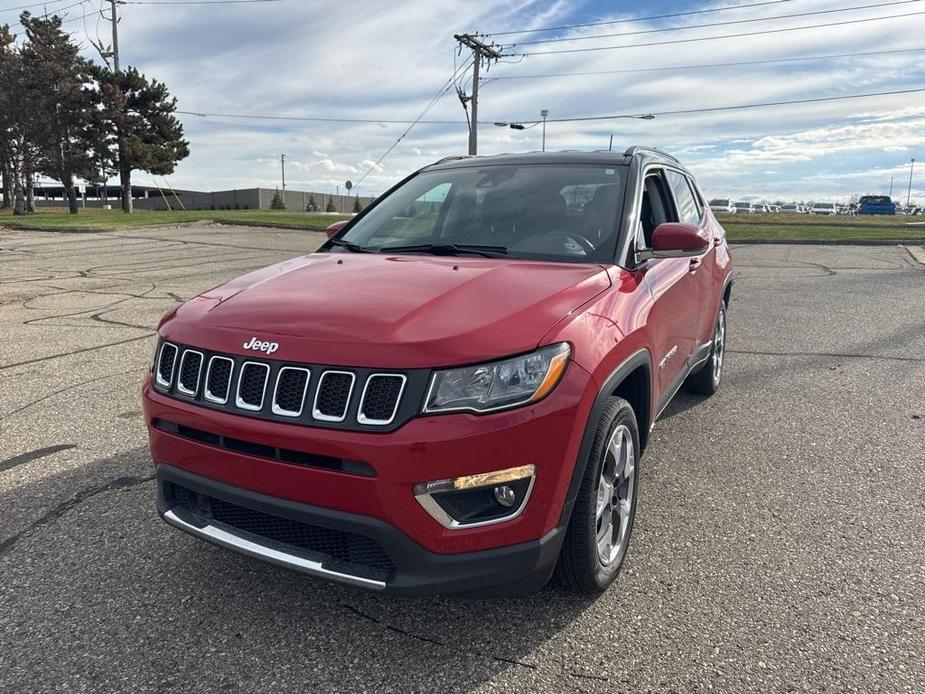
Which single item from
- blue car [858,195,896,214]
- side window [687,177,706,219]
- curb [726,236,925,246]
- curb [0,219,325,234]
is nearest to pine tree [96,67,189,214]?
curb [0,219,325,234]

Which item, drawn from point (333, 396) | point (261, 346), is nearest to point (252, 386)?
point (261, 346)

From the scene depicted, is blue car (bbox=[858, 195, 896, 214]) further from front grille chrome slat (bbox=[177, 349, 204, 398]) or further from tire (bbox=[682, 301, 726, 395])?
front grille chrome slat (bbox=[177, 349, 204, 398])

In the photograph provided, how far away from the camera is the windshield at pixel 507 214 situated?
3.34 m

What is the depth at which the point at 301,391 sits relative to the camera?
2230 millimetres

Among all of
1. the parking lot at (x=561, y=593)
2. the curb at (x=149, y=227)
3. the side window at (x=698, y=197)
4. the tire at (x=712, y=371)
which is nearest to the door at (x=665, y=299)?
the parking lot at (x=561, y=593)

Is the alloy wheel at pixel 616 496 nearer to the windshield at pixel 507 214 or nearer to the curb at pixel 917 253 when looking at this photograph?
the windshield at pixel 507 214

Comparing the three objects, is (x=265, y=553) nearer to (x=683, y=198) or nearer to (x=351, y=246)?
(x=351, y=246)

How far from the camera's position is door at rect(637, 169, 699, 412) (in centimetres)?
335

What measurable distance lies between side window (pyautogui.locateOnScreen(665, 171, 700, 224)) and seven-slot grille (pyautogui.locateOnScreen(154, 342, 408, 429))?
2962 mm

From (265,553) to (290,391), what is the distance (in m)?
0.56

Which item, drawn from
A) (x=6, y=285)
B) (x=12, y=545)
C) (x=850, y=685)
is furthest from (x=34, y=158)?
(x=850, y=685)

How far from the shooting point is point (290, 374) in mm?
2256

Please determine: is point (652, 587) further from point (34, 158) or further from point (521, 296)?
point (34, 158)

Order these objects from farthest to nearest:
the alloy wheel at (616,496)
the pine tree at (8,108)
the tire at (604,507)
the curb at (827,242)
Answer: the pine tree at (8,108)
the curb at (827,242)
the alloy wheel at (616,496)
the tire at (604,507)
